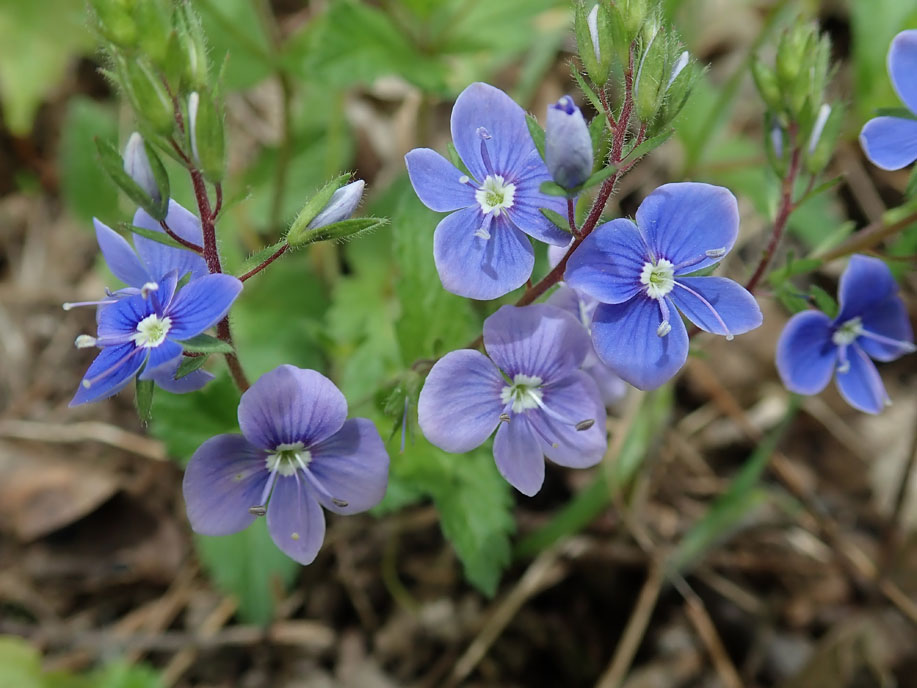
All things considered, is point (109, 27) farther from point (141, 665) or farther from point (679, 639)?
point (679, 639)

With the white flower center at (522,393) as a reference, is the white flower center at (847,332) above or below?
above

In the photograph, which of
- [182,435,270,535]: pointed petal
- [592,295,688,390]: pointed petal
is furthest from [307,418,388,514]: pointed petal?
[592,295,688,390]: pointed petal

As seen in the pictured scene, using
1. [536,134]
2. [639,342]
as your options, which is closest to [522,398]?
[639,342]

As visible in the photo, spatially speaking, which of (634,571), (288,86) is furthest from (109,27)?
(634,571)

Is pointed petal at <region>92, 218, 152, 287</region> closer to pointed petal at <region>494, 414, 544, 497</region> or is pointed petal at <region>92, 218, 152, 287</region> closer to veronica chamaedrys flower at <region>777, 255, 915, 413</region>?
pointed petal at <region>494, 414, 544, 497</region>

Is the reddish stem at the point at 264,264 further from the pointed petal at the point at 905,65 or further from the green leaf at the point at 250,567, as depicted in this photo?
the pointed petal at the point at 905,65

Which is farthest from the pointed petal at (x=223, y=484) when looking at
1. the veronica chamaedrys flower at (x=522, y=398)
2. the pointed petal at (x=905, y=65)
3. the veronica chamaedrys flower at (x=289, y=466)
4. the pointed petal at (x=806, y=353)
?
the pointed petal at (x=905, y=65)

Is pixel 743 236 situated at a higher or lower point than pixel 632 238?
lower
